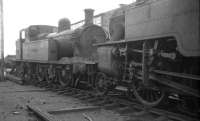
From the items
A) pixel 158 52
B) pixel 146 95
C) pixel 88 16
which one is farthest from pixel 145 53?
pixel 88 16

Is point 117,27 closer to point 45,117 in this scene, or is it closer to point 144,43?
point 144,43

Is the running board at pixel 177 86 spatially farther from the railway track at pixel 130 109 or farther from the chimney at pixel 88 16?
the chimney at pixel 88 16

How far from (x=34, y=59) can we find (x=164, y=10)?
9.43 meters

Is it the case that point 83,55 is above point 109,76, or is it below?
above

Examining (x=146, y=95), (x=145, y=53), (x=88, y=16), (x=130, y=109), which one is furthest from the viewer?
(x=88, y=16)

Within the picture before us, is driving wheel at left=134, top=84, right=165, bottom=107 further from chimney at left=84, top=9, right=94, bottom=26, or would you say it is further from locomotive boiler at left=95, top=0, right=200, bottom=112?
chimney at left=84, top=9, right=94, bottom=26

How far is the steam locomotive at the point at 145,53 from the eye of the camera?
192 inches

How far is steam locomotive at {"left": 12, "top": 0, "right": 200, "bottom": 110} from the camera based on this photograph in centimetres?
487

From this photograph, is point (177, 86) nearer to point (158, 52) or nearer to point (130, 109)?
point (158, 52)

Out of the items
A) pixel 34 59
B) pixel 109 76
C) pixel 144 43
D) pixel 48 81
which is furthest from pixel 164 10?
pixel 34 59

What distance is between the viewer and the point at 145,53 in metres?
5.86

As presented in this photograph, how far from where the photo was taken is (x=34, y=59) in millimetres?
13352

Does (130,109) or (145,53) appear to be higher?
(145,53)

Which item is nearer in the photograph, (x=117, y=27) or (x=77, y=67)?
(x=117, y=27)
